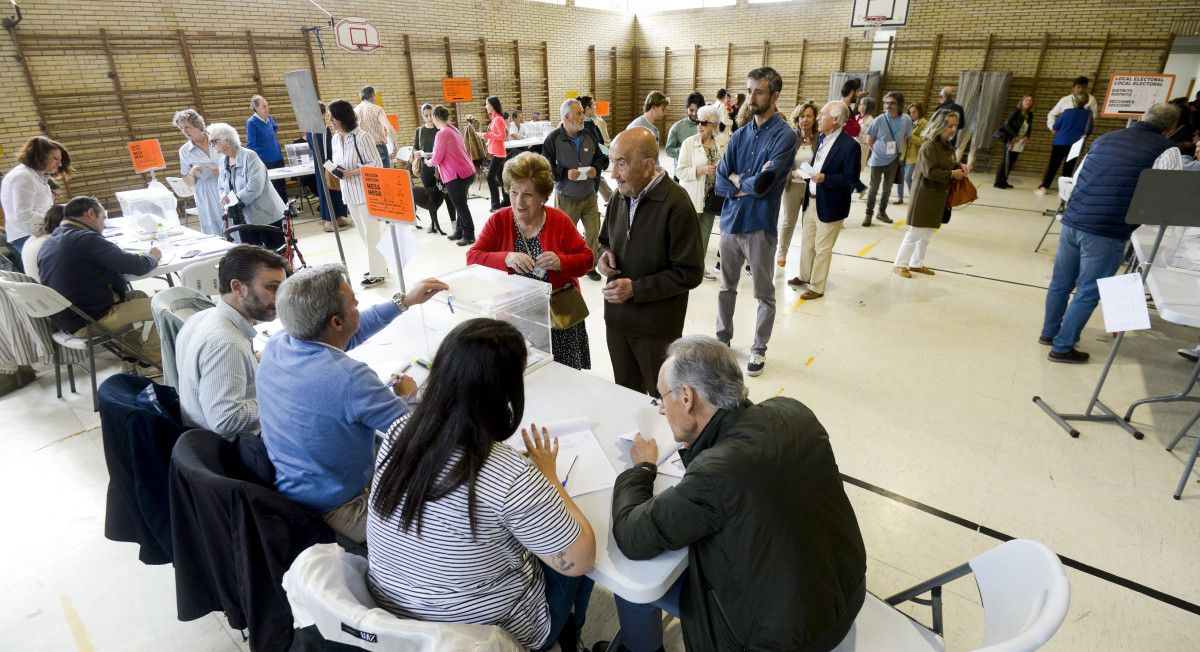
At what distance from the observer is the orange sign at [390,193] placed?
2.84 meters

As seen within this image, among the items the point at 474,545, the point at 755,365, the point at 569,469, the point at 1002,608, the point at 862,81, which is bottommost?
the point at 755,365

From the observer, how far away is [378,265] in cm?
579

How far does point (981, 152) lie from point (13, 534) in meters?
14.7

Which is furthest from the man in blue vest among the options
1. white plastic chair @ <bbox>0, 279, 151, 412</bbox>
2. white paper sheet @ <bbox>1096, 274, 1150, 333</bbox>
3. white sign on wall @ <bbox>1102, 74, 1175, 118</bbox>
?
white plastic chair @ <bbox>0, 279, 151, 412</bbox>

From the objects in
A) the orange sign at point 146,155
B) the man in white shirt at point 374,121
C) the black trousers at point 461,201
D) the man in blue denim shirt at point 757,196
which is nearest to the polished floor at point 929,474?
the man in blue denim shirt at point 757,196

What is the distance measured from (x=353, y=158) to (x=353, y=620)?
4.84 meters

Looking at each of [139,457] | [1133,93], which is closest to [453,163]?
[139,457]

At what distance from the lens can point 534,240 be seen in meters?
2.76

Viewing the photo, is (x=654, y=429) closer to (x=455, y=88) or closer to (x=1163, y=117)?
(x=1163, y=117)

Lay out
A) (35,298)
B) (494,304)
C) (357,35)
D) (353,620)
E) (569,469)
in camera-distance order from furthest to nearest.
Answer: (357,35)
(35,298)
(494,304)
(569,469)
(353,620)

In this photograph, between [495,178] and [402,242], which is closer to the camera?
[402,242]

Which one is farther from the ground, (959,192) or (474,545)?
(959,192)

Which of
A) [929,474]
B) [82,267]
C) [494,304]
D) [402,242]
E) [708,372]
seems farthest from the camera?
[82,267]

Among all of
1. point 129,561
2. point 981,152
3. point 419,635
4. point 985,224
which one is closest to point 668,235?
point 419,635
